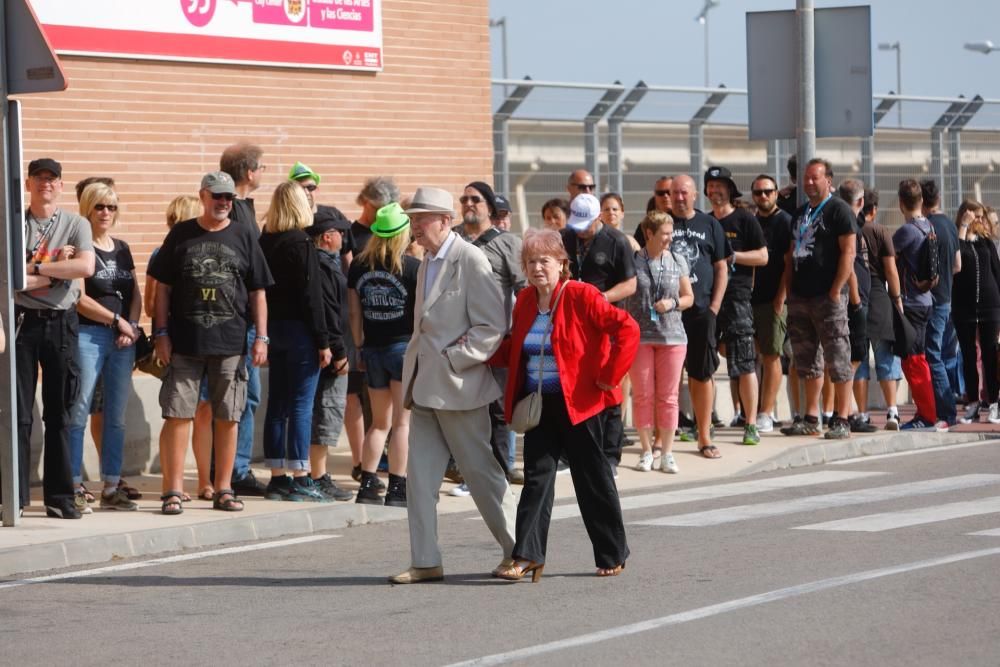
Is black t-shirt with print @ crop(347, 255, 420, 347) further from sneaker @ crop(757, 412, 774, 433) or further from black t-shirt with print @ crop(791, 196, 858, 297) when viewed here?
sneaker @ crop(757, 412, 774, 433)

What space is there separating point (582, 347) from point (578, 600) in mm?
1325

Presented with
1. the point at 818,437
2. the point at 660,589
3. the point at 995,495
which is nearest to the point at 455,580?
the point at 660,589

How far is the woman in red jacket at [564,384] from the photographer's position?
344 inches

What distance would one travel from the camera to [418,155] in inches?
671

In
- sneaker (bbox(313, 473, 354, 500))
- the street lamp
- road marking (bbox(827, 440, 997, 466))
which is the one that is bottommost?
road marking (bbox(827, 440, 997, 466))

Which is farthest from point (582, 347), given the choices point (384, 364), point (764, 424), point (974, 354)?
point (974, 354)

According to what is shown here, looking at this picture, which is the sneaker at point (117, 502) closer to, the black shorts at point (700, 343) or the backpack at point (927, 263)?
the black shorts at point (700, 343)

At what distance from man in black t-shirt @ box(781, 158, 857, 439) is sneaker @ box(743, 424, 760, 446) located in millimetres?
732

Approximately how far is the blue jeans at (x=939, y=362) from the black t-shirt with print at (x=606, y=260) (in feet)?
15.2

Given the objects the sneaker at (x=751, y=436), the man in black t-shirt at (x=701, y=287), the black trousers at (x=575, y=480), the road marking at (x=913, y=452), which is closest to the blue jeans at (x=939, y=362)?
the road marking at (x=913, y=452)

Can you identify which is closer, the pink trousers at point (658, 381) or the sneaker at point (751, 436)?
the pink trousers at point (658, 381)

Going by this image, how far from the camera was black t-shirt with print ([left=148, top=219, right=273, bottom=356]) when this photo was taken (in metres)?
10.8

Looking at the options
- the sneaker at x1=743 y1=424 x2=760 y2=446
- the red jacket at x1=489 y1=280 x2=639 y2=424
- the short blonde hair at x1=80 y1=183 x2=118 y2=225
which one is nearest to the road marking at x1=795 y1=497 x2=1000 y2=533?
the red jacket at x1=489 y1=280 x2=639 y2=424

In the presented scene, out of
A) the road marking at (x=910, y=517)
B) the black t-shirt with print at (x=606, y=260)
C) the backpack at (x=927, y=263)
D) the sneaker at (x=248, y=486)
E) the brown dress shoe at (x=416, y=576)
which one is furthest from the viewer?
the backpack at (x=927, y=263)
